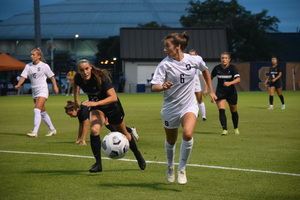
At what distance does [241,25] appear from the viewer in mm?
74938

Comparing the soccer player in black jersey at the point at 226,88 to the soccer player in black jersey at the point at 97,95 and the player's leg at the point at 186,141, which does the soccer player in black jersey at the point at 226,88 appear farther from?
the player's leg at the point at 186,141

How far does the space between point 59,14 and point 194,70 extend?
144 metres

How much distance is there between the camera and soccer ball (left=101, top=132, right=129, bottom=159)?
8773 mm

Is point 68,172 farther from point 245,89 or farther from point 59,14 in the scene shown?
point 59,14

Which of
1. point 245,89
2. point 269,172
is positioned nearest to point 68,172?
point 269,172

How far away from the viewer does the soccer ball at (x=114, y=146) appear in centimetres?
877

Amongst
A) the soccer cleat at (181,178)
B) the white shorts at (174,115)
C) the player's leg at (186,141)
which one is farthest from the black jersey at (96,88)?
the soccer cleat at (181,178)

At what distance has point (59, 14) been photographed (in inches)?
5866

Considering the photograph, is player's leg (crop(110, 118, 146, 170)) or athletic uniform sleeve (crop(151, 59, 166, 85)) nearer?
athletic uniform sleeve (crop(151, 59, 166, 85))

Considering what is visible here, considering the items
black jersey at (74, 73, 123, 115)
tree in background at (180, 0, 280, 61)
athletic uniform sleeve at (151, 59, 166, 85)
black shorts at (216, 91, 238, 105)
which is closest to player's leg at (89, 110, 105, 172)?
black jersey at (74, 73, 123, 115)

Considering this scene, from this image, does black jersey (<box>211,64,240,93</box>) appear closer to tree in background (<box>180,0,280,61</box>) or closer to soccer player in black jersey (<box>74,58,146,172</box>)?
soccer player in black jersey (<box>74,58,146,172</box>)

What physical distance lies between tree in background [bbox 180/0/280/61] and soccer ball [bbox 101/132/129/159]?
221ft

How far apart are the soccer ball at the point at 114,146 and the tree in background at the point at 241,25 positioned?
67324 mm

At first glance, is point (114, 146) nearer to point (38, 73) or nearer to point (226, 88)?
point (38, 73)
